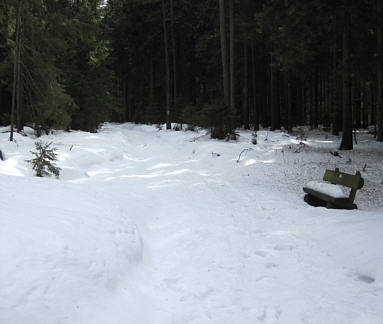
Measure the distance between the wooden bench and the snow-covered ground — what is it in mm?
305

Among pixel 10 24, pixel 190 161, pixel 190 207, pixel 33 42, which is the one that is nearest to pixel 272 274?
pixel 190 207

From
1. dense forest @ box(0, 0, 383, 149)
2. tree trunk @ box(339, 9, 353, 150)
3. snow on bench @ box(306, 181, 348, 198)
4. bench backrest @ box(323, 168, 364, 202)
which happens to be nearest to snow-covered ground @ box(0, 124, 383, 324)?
snow on bench @ box(306, 181, 348, 198)

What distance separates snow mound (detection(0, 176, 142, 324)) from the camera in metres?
2.82

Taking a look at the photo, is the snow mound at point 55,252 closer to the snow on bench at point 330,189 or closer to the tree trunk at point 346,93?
the snow on bench at point 330,189

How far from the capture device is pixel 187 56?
110 feet

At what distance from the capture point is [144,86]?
3841 cm

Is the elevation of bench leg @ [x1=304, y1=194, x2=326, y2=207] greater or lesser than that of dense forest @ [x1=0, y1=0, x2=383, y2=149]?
lesser

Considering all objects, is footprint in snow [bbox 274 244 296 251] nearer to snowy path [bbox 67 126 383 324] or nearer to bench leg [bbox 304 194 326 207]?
snowy path [bbox 67 126 383 324]

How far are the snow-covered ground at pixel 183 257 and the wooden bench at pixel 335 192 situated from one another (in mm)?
305

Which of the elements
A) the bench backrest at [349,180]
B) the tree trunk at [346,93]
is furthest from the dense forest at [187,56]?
the bench backrest at [349,180]

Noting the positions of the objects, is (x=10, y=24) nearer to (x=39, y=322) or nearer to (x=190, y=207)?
(x=190, y=207)

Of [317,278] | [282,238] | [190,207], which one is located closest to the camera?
[317,278]

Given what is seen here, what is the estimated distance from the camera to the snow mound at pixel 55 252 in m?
2.82

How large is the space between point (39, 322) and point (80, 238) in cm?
119
